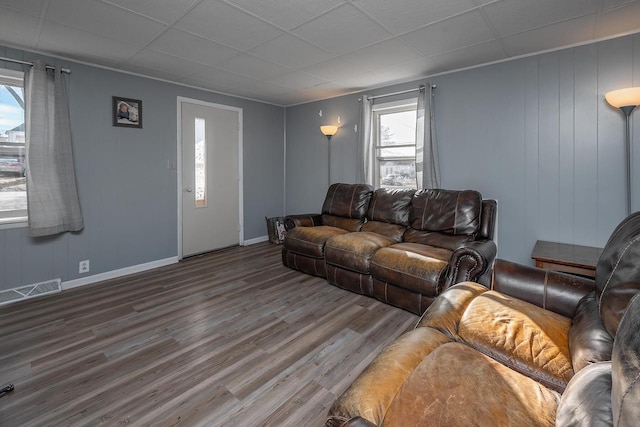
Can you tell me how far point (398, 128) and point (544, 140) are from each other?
180 cm

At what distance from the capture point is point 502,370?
1.18m

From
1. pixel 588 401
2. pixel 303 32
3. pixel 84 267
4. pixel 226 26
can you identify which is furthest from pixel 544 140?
pixel 84 267

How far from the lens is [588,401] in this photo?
83cm

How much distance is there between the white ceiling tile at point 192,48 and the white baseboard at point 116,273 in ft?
8.48

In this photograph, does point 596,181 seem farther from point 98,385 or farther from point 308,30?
point 98,385

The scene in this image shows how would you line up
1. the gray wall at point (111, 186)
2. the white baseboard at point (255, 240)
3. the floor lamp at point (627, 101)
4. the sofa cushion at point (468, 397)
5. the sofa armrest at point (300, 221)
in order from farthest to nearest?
the white baseboard at point (255, 240)
the sofa armrest at point (300, 221)
the gray wall at point (111, 186)
the floor lamp at point (627, 101)
the sofa cushion at point (468, 397)

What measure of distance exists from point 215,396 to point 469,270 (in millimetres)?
2003

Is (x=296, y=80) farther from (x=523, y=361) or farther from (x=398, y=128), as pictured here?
(x=523, y=361)

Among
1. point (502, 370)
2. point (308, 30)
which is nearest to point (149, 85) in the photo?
point (308, 30)

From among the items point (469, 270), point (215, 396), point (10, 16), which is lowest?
point (215, 396)

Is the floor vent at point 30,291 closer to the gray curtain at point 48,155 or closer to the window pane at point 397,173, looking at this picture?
the gray curtain at point 48,155

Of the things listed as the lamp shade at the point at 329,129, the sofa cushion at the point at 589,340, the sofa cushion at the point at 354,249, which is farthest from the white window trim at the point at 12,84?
the sofa cushion at the point at 589,340

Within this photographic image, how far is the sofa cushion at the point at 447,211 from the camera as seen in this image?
10.0 feet

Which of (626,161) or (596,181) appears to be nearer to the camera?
(626,161)
